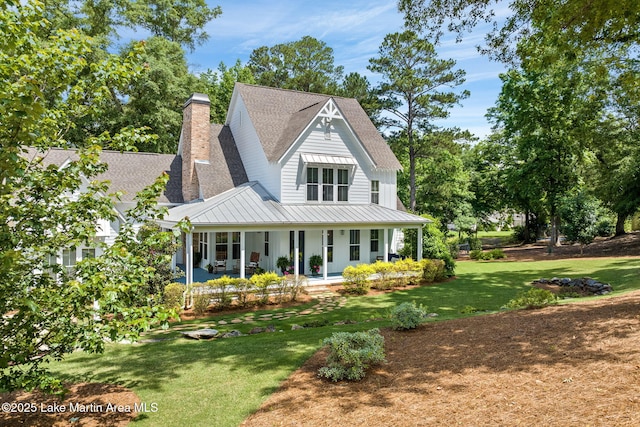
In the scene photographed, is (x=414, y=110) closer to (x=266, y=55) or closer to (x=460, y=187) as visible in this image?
(x=460, y=187)

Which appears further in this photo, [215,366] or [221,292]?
[221,292]

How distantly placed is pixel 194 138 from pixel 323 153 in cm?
712

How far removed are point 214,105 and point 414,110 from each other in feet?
65.1

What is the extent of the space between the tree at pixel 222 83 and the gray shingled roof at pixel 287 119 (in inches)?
575

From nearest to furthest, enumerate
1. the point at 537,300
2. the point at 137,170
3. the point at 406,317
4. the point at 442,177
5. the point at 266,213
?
the point at 406,317 < the point at 537,300 < the point at 266,213 < the point at 137,170 < the point at 442,177

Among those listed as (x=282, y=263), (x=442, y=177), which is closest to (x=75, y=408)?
(x=282, y=263)

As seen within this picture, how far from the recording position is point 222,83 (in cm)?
4244

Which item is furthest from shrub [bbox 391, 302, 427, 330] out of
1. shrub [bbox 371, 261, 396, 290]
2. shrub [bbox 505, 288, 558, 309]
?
shrub [bbox 371, 261, 396, 290]

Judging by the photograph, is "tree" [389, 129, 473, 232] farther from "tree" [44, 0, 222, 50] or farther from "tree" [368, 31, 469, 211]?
"tree" [44, 0, 222, 50]

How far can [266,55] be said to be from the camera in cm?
4772

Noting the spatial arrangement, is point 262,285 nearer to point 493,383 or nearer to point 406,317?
point 406,317

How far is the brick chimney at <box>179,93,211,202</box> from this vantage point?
21.3 metres

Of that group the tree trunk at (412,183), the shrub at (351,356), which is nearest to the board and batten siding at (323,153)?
the tree trunk at (412,183)

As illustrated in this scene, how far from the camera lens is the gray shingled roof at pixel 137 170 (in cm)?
2086
